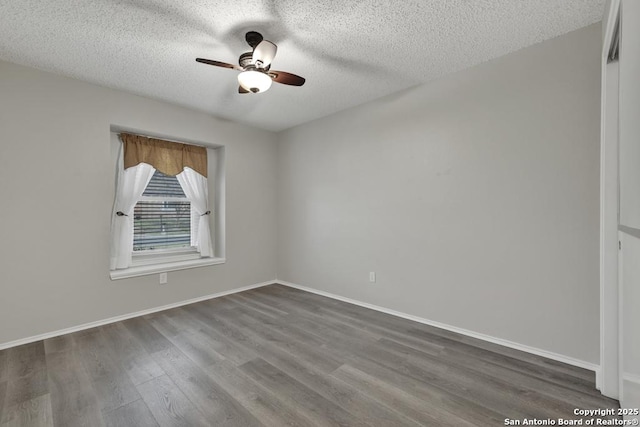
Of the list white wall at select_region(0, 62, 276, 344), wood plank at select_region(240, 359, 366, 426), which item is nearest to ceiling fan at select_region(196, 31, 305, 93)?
white wall at select_region(0, 62, 276, 344)

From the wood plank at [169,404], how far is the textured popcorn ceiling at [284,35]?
101 inches

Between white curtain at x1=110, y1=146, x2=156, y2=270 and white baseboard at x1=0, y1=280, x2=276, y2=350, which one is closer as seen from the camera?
white baseboard at x1=0, y1=280, x2=276, y2=350

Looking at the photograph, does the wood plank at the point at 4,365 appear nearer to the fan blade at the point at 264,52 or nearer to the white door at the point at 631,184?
the fan blade at the point at 264,52

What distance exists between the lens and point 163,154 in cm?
366

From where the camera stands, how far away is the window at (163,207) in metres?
3.33

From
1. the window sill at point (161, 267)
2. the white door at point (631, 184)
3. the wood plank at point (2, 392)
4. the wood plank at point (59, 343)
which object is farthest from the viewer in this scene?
the window sill at point (161, 267)

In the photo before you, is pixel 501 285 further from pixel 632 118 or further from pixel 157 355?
pixel 157 355

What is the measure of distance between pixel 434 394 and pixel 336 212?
241cm

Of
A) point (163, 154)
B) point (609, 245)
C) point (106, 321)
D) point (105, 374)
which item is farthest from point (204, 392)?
point (163, 154)

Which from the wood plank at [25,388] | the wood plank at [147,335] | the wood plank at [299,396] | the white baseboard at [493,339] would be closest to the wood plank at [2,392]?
the wood plank at [25,388]

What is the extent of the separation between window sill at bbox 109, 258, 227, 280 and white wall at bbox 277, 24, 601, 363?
1.69 metres

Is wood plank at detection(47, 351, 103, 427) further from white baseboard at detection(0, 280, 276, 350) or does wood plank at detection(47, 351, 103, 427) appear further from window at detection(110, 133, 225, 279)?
window at detection(110, 133, 225, 279)

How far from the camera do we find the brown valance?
11.1ft

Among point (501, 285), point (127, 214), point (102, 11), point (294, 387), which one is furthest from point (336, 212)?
point (102, 11)
